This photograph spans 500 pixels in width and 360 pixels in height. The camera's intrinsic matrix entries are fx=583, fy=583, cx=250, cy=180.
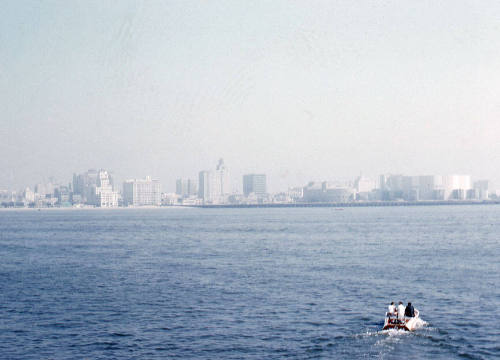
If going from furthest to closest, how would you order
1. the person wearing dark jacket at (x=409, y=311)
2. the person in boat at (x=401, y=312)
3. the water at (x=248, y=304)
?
the person wearing dark jacket at (x=409, y=311) < the person in boat at (x=401, y=312) < the water at (x=248, y=304)

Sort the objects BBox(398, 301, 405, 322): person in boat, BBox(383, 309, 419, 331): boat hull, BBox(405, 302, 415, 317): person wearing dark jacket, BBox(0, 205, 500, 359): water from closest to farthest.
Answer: BBox(0, 205, 500, 359): water
BBox(383, 309, 419, 331): boat hull
BBox(398, 301, 405, 322): person in boat
BBox(405, 302, 415, 317): person wearing dark jacket

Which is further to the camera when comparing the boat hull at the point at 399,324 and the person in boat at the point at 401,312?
the person in boat at the point at 401,312

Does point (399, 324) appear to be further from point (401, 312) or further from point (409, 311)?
point (409, 311)

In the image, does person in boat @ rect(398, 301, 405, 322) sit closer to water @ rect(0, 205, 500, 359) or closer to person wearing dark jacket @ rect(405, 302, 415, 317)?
person wearing dark jacket @ rect(405, 302, 415, 317)

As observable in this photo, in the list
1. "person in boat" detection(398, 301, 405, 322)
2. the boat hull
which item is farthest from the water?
→ "person in boat" detection(398, 301, 405, 322)

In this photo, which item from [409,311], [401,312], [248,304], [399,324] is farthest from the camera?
[248,304]

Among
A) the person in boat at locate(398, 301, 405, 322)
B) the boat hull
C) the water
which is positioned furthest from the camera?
the person in boat at locate(398, 301, 405, 322)

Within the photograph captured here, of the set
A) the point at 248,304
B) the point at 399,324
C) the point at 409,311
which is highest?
the point at 409,311

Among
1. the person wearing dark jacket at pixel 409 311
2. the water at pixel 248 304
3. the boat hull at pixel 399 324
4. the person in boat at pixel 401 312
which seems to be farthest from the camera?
the person wearing dark jacket at pixel 409 311

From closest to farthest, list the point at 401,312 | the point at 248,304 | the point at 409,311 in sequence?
the point at 401,312 < the point at 409,311 < the point at 248,304

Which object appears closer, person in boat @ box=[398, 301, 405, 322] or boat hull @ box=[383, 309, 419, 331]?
boat hull @ box=[383, 309, 419, 331]

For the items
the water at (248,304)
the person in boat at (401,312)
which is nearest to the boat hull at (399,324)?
the person in boat at (401,312)

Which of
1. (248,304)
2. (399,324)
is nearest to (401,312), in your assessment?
(399,324)

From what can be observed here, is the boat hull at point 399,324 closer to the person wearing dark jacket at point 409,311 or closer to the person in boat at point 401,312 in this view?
the person in boat at point 401,312
